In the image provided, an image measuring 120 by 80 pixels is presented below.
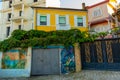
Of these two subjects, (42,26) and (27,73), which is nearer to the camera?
(27,73)

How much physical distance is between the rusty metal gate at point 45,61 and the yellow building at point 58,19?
725 cm

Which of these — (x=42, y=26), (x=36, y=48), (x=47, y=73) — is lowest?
(x=47, y=73)

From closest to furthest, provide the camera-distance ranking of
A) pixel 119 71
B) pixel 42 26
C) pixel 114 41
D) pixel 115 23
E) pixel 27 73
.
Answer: pixel 119 71
pixel 114 41
pixel 27 73
pixel 42 26
pixel 115 23

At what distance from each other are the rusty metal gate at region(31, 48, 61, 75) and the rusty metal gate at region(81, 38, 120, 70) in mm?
2365

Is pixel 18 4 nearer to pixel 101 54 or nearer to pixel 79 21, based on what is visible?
pixel 79 21

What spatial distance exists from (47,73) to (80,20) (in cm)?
1094

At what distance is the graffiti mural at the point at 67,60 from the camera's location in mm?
12597

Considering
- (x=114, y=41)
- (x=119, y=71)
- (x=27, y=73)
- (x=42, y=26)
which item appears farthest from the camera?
(x=42, y=26)

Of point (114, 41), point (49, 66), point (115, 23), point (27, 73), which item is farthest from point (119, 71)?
point (115, 23)

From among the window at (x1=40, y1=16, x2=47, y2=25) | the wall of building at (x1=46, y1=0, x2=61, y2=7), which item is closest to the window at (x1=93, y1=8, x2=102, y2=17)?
the wall of building at (x1=46, y1=0, x2=61, y2=7)

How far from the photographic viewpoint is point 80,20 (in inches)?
826

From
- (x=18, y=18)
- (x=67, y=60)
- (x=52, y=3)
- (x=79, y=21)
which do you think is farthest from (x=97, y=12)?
(x=67, y=60)

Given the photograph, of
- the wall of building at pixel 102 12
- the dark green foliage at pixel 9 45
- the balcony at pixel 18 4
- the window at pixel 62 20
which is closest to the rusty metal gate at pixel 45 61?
the dark green foliage at pixel 9 45

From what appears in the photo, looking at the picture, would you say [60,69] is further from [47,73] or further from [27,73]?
[27,73]
